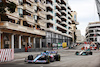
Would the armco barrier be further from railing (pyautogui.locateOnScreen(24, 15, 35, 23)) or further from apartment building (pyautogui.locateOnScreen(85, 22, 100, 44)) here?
apartment building (pyautogui.locateOnScreen(85, 22, 100, 44))

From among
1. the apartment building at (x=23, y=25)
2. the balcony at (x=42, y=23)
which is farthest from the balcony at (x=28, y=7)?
the balcony at (x=42, y=23)

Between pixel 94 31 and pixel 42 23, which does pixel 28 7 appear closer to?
pixel 42 23

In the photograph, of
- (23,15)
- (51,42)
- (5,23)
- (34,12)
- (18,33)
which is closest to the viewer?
(5,23)

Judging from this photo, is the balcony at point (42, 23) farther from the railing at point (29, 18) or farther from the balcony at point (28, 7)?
the balcony at point (28, 7)

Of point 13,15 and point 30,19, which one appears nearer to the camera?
point 13,15

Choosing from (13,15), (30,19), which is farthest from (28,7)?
(13,15)

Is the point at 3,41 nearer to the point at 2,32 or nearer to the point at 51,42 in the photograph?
the point at 2,32

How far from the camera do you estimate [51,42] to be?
63.7m

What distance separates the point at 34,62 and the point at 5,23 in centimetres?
1819

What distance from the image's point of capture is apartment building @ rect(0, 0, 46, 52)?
3503 cm

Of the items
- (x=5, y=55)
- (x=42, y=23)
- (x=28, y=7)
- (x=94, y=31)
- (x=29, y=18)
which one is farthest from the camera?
(x=94, y=31)

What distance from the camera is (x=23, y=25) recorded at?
44938mm

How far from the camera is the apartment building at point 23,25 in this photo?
115ft

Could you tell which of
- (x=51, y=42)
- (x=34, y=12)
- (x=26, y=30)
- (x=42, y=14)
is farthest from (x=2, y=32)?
(x=51, y=42)
